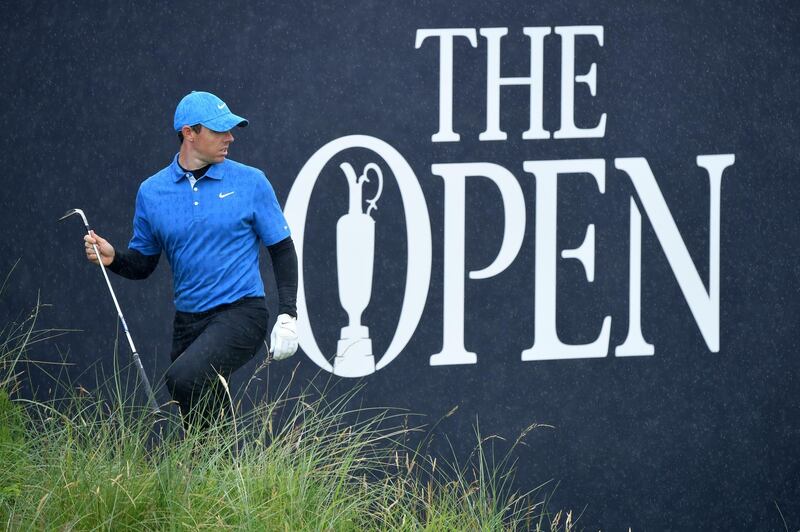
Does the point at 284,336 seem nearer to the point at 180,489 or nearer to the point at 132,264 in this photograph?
the point at 132,264

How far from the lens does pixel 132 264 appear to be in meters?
6.75

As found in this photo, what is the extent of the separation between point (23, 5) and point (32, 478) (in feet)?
9.78

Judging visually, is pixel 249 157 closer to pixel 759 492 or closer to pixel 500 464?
pixel 500 464

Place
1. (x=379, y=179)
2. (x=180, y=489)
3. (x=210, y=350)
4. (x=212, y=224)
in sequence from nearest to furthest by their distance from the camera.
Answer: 1. (x=180, y=489)
2. (x=210, y=350)
3. (x=212, y=224)
4. (x=379, y=179)

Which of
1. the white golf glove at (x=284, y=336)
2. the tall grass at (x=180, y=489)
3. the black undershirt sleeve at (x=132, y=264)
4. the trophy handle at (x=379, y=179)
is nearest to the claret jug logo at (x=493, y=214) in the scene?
the trophy handle at (x=379, y=179)

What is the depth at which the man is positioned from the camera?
6.60 meters

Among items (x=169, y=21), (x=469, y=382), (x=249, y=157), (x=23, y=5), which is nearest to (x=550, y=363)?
(x=469, y=382)

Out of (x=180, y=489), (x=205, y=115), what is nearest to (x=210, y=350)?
(x=205, y=115)

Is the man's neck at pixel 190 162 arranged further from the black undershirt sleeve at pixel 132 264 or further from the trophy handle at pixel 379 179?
the trophy handle at pixel 379 179

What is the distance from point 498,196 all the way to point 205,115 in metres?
2.30

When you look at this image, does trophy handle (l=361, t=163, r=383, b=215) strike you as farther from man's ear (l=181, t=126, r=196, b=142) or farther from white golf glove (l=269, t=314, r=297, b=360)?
white golf glove (l=269, t=314, r=297, b=360)

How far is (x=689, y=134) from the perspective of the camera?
28.7ft

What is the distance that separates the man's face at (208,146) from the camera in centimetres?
665

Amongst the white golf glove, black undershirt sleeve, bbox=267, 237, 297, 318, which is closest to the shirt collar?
black undershirt sleeve, bbox=267, 237, 297, 318
